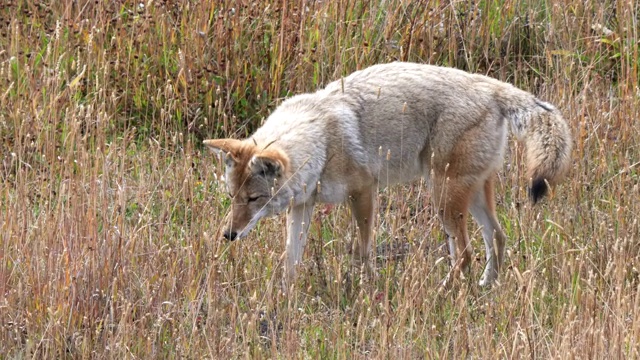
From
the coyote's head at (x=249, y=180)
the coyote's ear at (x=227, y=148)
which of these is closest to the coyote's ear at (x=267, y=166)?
the coyote's head at (x=249, y=180)

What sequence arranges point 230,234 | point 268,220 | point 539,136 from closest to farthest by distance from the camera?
point 230,234, point 539,136, point 268,220

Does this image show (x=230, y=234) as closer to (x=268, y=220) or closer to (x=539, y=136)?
(x=268, y=220)

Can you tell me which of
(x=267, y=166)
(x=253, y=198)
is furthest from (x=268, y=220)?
(x=267, y=166)

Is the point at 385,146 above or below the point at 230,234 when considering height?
above

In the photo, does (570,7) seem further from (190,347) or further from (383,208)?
(190,347)

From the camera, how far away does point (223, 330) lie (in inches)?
194

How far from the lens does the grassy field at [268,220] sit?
4719 millimetres

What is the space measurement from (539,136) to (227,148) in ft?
5.37

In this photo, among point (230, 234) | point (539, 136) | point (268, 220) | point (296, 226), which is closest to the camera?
point (230, 234)

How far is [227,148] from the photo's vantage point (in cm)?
570

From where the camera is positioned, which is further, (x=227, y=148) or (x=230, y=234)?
(x=227, y=148)

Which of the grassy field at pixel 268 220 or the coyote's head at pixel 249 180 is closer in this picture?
the grassy field at pixel 268 220

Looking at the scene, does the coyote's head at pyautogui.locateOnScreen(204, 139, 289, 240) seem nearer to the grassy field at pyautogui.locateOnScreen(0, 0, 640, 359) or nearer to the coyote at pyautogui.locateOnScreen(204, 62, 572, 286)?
the coyote at pyautogui.locateOnScreen(204, 62, 572, 286)

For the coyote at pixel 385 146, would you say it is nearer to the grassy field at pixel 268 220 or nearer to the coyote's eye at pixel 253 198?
the coyote's eye at pixel 253 198
